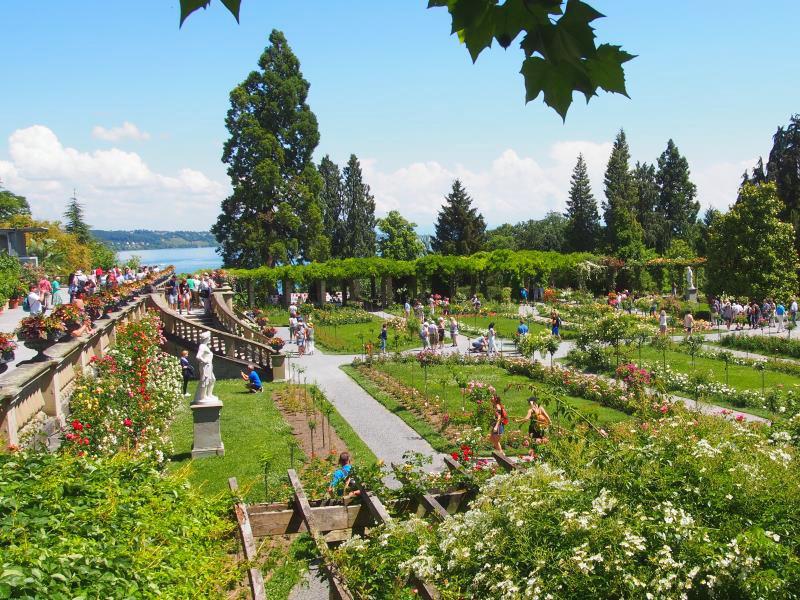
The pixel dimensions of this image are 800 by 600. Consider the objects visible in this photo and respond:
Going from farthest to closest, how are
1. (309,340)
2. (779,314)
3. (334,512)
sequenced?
(779,314)
(309,340)
(334,512)

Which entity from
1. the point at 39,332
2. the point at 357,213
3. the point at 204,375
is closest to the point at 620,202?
the point at 357,213

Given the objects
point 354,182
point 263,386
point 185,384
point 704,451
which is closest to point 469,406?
point 263,386

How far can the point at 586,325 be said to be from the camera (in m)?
24.9

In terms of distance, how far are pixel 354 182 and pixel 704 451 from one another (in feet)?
205

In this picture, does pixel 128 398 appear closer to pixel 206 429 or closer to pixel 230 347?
pixel 206 429

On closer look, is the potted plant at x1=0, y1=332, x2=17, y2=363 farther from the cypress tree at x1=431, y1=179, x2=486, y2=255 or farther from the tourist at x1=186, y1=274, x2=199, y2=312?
the cypress tree at x1=431, y1=179, x2=486, y2=255

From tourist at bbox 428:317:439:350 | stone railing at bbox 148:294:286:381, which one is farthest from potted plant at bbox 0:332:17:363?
tourist at bbox 428:317:439:350

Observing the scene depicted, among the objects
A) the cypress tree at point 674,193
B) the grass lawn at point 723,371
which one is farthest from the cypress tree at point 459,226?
the grass lawn at point 723,371

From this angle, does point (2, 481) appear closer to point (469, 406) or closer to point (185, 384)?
point (469, 406)

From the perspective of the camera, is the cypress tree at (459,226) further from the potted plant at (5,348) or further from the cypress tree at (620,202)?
the potted plant at (5,348)

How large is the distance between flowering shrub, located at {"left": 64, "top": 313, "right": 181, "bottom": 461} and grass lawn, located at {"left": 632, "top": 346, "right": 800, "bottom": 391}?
14.9 metres

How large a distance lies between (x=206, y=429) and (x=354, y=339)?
60.7 feet

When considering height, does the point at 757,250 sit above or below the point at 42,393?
above

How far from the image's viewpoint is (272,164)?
44875 millimetres
